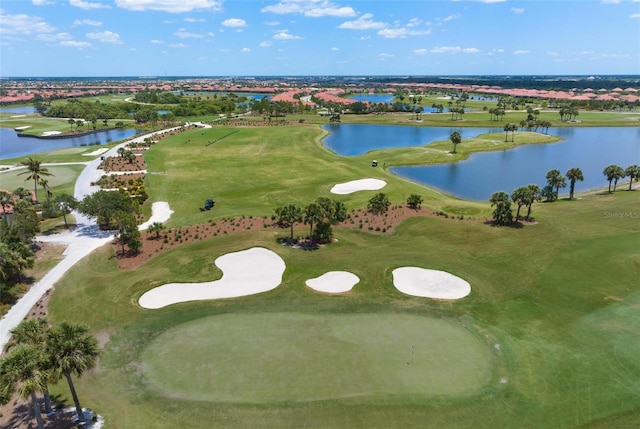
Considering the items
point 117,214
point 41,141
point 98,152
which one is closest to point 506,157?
point 117,214

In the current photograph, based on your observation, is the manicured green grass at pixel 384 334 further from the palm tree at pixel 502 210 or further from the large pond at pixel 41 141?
the large pond at pixel 41 141

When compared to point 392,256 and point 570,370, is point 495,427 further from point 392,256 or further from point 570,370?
point 392,256

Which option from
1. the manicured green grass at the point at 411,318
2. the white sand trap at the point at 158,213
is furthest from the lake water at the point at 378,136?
the manicured green grass at the point at 411,318

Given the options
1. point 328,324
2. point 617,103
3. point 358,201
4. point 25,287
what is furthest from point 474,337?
point 617,103

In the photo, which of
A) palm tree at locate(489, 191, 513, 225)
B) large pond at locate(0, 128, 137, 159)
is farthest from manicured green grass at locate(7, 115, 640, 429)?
large pond at locate(0, 128, 137, 159)

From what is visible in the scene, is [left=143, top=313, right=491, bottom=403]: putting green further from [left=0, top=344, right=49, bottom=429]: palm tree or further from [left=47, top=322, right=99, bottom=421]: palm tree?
[left=0, top=344, right=49, bottom=429]: palm tree

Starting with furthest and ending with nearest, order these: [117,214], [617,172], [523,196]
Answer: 1. [617,172]
2. [523,196]
3. [117,214]

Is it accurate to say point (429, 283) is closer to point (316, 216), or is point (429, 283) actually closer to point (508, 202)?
point (316, 216)
